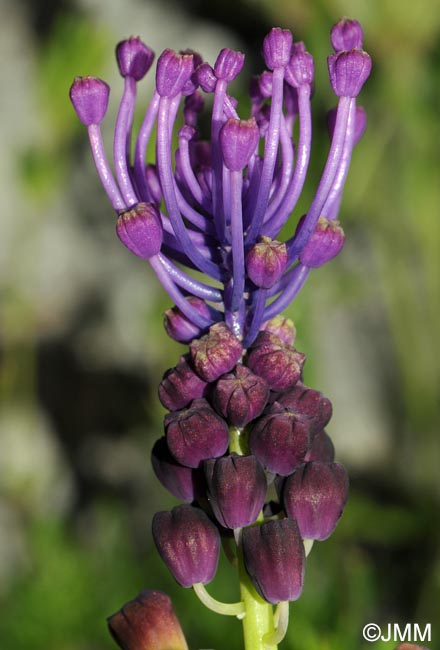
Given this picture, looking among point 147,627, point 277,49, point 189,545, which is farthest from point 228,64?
point 147,627

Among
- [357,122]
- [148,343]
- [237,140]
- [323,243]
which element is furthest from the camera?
[148,343]

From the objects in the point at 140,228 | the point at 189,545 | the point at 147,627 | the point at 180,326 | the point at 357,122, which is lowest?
the point at 147,627

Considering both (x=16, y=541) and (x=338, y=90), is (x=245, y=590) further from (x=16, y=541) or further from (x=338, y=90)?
(x=16, y=541)

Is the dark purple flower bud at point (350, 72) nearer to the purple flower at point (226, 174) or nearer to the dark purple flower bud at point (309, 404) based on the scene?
the purple flower at point (226, 174)

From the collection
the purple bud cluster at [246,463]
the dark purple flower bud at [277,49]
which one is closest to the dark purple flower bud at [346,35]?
the dark purple flower bud at [277,49]

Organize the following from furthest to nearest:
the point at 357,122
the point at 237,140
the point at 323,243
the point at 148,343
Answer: the point at 148,343, the point at 357,122, the point at 323,243, the point at 237,140

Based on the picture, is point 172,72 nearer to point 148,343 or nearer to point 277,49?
point 277,49

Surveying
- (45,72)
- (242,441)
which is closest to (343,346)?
(45,72)
